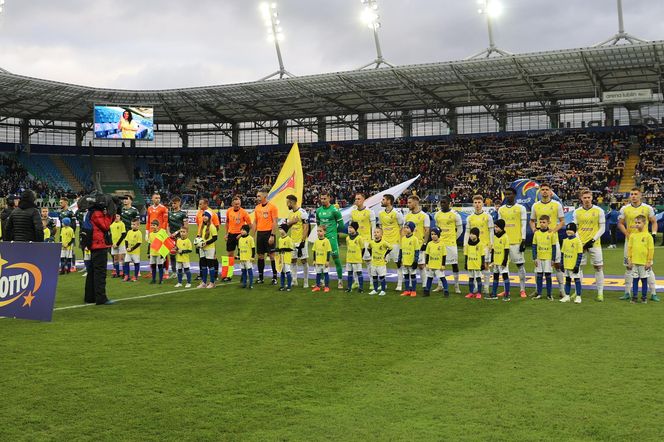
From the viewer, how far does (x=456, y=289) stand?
1197cm

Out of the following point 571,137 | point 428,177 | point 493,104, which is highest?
point 493,104

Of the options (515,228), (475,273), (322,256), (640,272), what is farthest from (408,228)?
(640,272)

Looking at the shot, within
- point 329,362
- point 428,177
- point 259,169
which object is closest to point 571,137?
point 428,177

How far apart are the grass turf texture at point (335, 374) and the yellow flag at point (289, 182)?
39.4 ft

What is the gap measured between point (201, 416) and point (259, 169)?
4954 centimetres

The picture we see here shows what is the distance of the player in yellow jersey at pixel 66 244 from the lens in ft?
51.2

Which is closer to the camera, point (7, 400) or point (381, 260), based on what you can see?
point (7, 400)

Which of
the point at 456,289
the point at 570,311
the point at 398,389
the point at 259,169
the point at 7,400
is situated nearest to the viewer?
the point at 7,400

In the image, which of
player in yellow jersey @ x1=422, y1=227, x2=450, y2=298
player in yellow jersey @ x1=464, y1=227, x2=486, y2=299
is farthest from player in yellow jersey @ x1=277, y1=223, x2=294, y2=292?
player in yellow jersey @ x1=464, y1=227, x2=486, y2=299

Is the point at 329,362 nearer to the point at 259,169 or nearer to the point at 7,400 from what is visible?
the point at 7,400

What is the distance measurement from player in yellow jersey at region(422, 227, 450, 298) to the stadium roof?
25.5 metres

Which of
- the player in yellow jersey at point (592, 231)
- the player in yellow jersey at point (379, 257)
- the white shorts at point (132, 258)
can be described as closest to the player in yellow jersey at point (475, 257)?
the player in yellow jersey at point (379, 257)

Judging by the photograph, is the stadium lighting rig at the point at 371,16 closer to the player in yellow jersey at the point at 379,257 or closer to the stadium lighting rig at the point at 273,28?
the stadium lighting rig at the point at 273,28

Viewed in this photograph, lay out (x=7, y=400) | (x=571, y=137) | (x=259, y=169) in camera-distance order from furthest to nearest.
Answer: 1. (x=259, y=169)
2. (x=571, y=137)
3. (x=7, y=400)
